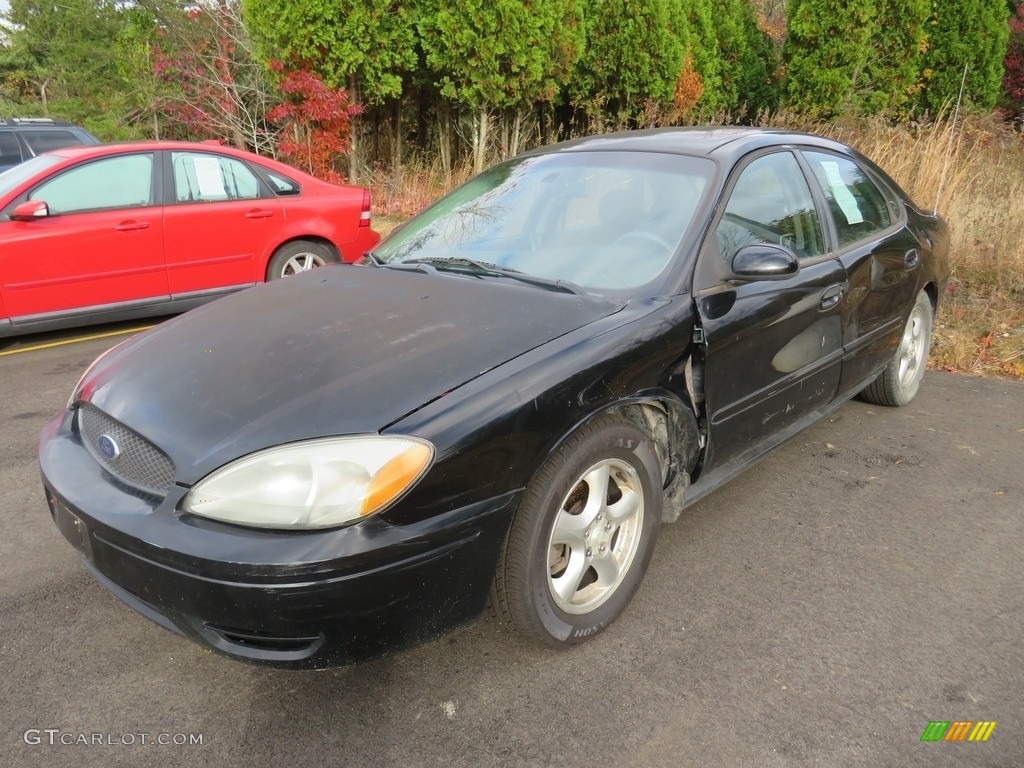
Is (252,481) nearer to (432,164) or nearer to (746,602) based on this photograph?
(746,602)

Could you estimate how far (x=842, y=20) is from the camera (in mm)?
13172

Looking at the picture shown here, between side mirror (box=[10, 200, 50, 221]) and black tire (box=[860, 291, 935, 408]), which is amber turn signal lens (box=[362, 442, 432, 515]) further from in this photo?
side mirror (box=[10, 200, 50, 221])

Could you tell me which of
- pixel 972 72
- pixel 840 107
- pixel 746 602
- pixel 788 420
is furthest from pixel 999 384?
pixel 972 72

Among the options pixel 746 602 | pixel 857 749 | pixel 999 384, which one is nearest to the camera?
pixel 857 749

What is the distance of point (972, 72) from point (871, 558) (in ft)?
52.3

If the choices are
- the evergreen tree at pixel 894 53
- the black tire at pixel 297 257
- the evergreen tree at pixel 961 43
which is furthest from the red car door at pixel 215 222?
the evergreen tree at pixel 961 43

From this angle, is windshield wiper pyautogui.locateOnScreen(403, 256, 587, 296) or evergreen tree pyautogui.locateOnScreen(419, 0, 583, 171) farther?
evergreen tree pyautogui.locateOnScreen(419, 0, 583, 171)

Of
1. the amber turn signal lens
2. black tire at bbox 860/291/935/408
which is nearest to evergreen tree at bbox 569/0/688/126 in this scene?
black tire at bbox 860/291/935/408

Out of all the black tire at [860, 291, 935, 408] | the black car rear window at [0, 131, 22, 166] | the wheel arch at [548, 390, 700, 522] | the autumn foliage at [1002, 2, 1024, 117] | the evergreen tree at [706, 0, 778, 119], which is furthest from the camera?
the autumn foliage at [1002, 2, 1024, 117]

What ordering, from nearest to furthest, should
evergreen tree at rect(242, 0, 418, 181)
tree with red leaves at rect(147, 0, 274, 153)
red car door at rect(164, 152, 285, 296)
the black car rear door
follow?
the black car rear door
red car door at rect(164, 152, 285, 296)
evergreen tree at rect(242, 0, 418, 181)
tree with red leaves at rect(147, 0, 274, 153)

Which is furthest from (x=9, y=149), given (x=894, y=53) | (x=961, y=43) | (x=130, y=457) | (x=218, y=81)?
(x=961, y=43)

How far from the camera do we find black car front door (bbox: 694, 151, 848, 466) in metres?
2.85

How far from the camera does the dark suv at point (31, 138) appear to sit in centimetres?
955

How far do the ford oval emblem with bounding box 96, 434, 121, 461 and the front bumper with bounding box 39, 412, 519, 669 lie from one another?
105 mm
